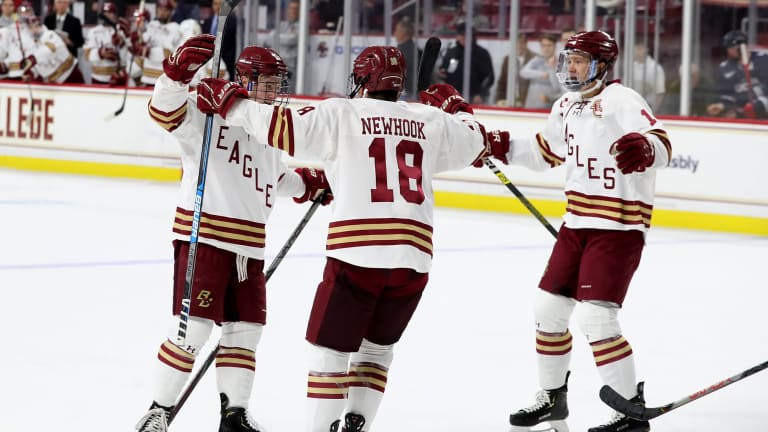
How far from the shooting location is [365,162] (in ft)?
9.18

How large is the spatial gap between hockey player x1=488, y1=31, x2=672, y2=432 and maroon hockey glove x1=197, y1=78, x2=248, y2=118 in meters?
0.97

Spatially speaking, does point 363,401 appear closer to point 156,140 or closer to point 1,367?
point 1,367

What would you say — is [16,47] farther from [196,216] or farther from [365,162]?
[365,162]

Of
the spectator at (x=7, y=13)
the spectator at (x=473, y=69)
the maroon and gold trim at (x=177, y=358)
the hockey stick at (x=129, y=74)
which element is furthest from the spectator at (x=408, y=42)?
the maroon and gold trim at (x=177, y=358)

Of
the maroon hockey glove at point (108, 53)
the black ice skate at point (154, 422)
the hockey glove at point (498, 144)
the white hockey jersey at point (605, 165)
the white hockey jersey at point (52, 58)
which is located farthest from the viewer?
the white hockey jersey at point (52, 58)

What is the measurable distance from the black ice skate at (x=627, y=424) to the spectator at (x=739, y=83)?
5226 mm

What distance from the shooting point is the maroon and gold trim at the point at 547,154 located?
3.61m

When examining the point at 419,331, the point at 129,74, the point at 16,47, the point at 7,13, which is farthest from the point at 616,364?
the point at 7,13

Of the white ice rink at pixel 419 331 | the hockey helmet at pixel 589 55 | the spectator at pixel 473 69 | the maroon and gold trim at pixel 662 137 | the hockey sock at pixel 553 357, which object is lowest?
the white ice rink at pixel 419 331

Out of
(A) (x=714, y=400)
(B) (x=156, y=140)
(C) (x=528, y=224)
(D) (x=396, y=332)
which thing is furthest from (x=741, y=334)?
(B) (x=156, y=140)

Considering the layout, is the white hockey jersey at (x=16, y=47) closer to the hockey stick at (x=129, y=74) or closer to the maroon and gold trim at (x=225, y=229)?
the hockey stick at (x=129, y=74)

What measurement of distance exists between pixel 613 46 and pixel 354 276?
1150 millimetres

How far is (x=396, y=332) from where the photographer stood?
2930 millimetres

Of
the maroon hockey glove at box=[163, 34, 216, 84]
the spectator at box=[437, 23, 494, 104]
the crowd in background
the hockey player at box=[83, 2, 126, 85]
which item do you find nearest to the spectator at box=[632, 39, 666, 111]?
the crowd in background
